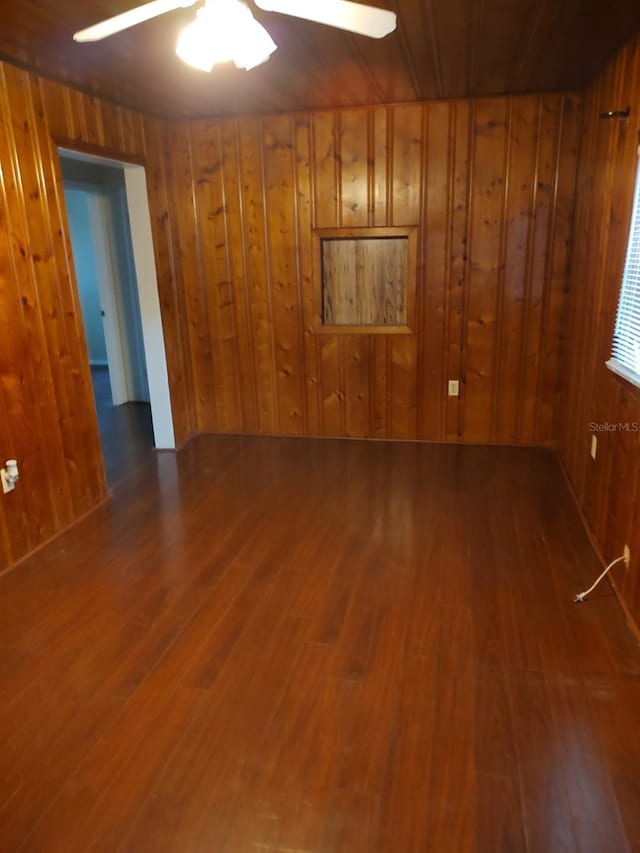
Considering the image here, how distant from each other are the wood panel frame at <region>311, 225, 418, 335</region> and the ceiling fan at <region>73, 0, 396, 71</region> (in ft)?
7.50

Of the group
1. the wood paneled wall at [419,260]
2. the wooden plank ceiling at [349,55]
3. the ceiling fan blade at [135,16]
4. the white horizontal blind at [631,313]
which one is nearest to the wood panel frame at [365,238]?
the wood paneled wall at [419,260]

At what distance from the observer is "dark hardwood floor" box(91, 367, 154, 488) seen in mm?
4258

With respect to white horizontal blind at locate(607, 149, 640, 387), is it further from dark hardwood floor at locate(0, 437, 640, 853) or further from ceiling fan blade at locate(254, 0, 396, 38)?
ceiling fan blade at locate(254, 0, 396, 38)

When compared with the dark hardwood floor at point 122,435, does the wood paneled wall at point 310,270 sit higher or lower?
higher

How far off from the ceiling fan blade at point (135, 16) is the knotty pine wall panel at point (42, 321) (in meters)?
1.09

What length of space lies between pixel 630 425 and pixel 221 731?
1981 millimetres

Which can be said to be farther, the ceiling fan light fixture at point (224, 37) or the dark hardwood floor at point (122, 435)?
the dark hardwood floor at point (122, 435)

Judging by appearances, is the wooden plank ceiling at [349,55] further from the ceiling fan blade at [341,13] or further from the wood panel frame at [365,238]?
the wood panel frame at [365,238]

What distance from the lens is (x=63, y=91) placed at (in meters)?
3.12

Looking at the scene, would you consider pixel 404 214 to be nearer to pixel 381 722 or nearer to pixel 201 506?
pixel 201 506

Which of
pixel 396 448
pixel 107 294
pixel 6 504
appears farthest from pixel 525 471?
pixel 107 294

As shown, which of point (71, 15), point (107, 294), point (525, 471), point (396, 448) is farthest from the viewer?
point (107, 294)

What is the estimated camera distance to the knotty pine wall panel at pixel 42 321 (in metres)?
2.81

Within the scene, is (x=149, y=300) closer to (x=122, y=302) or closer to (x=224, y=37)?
(x=122, y=302)
